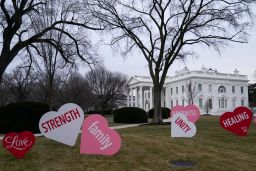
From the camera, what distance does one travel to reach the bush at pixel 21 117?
60.6ft

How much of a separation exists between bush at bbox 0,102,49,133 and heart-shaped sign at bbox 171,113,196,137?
8668mm

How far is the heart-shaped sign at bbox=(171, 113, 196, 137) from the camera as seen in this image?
12.6 meters

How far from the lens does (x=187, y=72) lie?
3105 inches

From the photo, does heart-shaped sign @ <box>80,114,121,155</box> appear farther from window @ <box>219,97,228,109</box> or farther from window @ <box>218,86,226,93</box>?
window @ <box>218,86,226,93</box>

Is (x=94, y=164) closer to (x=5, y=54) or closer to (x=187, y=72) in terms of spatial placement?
(x=5, y=54)

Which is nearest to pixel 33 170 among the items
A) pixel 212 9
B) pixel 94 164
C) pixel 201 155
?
pixel 94 164

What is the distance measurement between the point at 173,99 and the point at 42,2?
230ft

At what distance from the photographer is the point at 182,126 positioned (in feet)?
42.0

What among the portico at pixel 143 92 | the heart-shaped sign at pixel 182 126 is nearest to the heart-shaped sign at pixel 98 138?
the heart-shaped sign at pixel 182 126

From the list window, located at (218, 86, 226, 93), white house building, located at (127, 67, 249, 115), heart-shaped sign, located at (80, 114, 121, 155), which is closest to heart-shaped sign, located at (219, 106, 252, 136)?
heart-shaped sign, located at (80, 114, 121, 155)

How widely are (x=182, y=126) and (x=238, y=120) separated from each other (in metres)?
2.06

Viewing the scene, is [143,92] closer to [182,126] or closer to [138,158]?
[182,126]

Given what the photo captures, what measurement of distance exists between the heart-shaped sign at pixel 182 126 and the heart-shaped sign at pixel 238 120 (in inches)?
43.2

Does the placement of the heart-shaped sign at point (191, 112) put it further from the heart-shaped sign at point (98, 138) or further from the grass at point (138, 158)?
the heart-shaped sign at point (98, 138)
